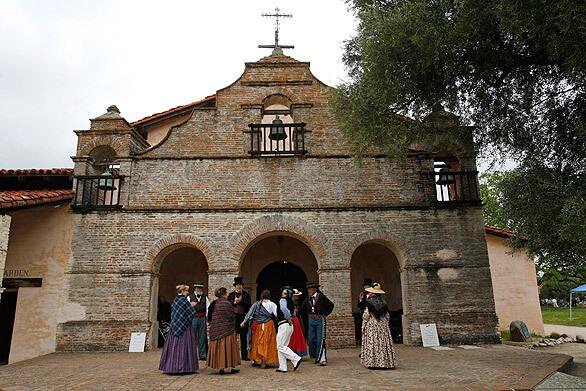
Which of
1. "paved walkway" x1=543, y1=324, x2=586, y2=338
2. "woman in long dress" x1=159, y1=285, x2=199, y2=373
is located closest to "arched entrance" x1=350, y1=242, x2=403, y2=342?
"paved walkway" x1=543, y1=324, x2=586, y2=338

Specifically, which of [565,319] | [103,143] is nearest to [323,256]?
[103,143]

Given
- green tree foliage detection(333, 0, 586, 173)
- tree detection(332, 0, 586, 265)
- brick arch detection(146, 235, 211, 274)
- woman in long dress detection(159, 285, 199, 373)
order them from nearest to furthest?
tree detection(332, 0, 586, 265)
woman in long dress detection(159, 285, 199, 373)
green tree foliage detection(333, 0, 586, 173)
brick arch detection(146, 235, 211, 274)

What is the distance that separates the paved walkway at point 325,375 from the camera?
23.2ft

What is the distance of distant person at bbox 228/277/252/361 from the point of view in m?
9.87

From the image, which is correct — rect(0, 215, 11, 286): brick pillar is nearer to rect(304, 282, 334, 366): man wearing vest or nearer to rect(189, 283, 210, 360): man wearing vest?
rect(189, 283, 210, 360): man wearing vest

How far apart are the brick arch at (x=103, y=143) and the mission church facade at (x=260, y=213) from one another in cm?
3

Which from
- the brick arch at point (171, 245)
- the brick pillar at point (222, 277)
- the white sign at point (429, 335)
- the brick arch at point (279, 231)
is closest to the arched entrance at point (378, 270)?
the white sign at point (429, 335)

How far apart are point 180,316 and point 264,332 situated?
1764 millimetres

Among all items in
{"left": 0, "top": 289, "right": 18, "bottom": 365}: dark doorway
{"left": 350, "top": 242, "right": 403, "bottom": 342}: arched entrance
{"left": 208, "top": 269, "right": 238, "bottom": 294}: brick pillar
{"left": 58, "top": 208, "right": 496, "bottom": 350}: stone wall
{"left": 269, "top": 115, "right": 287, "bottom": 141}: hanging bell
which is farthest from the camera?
{"left": 350, "top": 242, "right": 403, "bottom": 342}: arched entrance

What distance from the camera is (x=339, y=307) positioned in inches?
484

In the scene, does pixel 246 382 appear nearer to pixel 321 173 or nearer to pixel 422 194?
pixel 321 173

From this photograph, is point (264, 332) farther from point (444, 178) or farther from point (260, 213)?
point (444, 178)

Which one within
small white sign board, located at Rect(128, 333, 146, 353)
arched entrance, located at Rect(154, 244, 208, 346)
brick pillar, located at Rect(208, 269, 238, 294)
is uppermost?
arched entrance, located at Rect(154, 244, 208, 346)

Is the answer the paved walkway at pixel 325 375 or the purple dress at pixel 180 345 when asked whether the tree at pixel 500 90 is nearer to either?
the paved walkway at pixel 325 375
